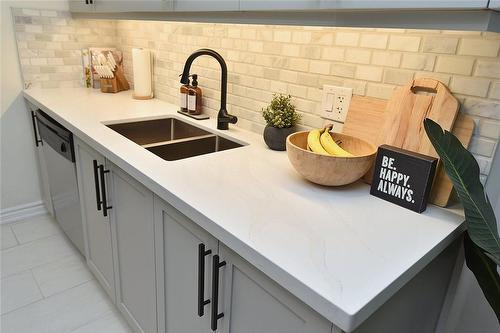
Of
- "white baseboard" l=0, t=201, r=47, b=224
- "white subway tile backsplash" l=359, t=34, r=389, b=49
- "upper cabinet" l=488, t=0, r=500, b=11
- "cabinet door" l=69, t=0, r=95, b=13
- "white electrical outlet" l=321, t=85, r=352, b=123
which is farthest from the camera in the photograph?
"white baseboard" l=0, t=201, r=47, b=224

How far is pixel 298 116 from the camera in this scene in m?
1.48

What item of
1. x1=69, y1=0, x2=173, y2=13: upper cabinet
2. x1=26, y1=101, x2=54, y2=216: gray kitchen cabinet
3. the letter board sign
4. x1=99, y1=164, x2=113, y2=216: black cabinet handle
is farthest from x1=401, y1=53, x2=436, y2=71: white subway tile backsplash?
x1=26, y1=101, x2=54, y2=216: gray kitchen cabinet

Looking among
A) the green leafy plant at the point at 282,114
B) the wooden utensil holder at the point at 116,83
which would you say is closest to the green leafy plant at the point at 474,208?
the green leafy plant at the point at 282,114

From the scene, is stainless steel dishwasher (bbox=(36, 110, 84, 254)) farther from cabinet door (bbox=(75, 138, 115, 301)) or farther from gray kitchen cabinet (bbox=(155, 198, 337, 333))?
gray kitchen cabinet (bbox=(155, 198, 337, 333))

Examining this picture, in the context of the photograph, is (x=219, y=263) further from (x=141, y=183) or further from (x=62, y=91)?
(x=62, y=91)

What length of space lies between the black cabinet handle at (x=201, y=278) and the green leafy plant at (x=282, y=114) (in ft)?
2.11

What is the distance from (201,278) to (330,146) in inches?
23.4

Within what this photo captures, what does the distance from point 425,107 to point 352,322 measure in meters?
0.73

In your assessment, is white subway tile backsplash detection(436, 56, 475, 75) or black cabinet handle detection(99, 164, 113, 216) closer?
white subway tile backsplash detection(436, 56, 475, 75)

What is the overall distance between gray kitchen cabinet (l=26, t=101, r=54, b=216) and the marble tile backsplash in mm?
256

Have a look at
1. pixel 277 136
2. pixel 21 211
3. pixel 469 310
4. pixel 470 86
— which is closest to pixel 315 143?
pixel 277 136

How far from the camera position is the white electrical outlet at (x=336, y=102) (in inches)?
51.6

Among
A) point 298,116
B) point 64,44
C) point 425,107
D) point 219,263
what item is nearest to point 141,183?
point 219,263

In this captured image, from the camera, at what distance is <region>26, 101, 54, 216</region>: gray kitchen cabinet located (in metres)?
2.35
